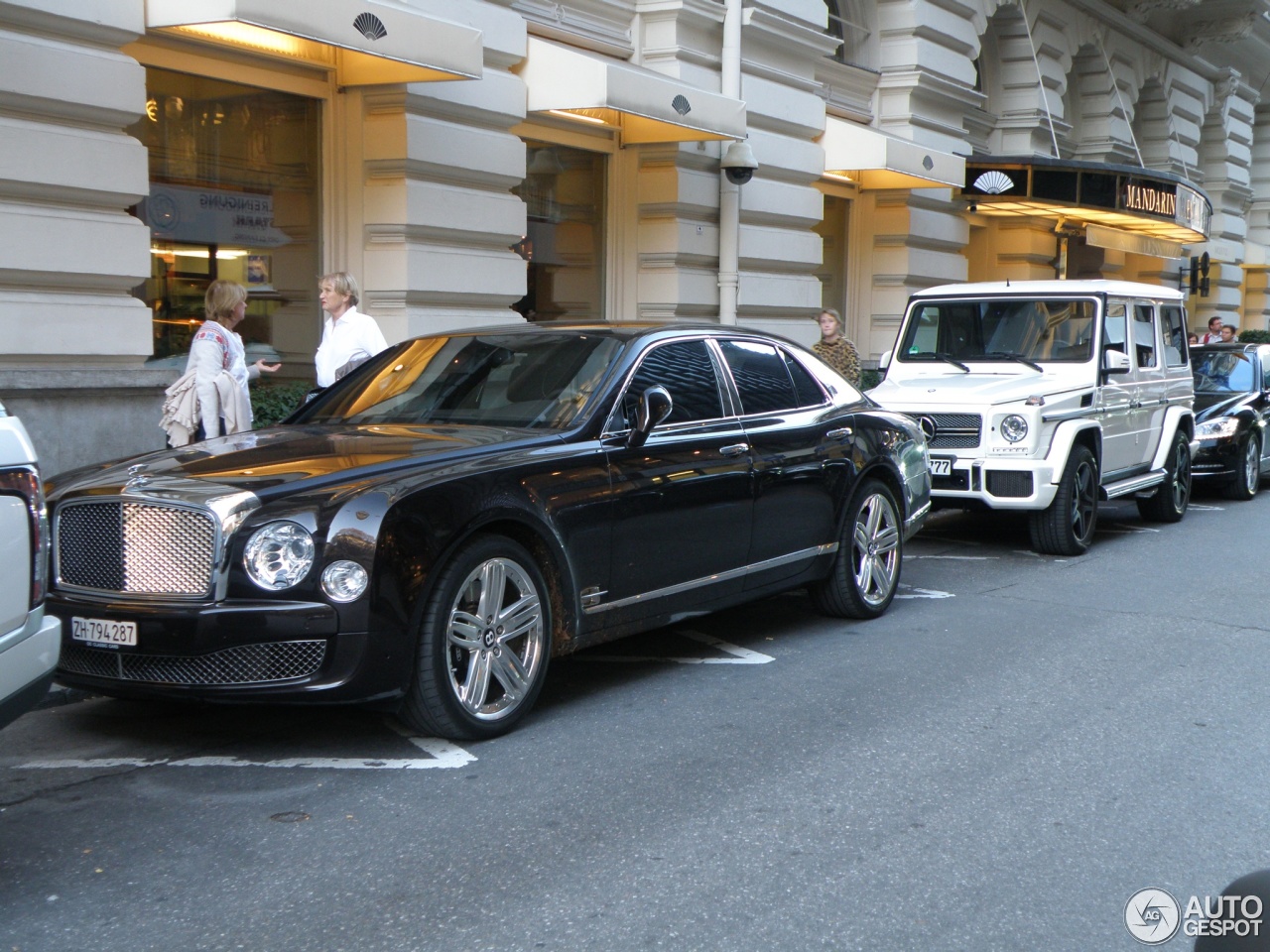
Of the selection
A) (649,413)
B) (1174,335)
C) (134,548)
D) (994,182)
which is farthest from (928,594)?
(994,182)

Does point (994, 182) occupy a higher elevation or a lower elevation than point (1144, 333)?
higher

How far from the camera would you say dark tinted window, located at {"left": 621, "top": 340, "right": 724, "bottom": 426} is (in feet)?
21.4

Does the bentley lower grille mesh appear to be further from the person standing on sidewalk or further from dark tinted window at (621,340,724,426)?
the person standing on sidewalk

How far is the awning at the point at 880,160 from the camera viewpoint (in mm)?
17031

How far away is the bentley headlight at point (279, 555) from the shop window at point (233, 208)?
6.25 metres

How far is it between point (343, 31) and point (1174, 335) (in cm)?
→ 727

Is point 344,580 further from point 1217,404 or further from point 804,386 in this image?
point 1217,404

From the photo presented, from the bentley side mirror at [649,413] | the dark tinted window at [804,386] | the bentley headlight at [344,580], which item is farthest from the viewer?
the dark tinted window at [804,386]

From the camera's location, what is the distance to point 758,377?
7.30 metres

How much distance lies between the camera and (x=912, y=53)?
19.0 meters

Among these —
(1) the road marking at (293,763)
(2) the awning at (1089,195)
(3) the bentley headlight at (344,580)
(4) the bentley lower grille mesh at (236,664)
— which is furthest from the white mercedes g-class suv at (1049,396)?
(2) the awning at (1089,195)

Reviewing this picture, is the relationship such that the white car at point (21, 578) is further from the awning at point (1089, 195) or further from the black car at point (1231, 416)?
the awning at point (1089, 195)

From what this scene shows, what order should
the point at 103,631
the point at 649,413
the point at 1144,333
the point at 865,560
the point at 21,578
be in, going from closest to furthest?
the point at 21,578
the point at 103,631
the point at 649,413
the point at 865,560
the point at 1144,333

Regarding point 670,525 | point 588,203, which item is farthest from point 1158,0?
point 670,525
